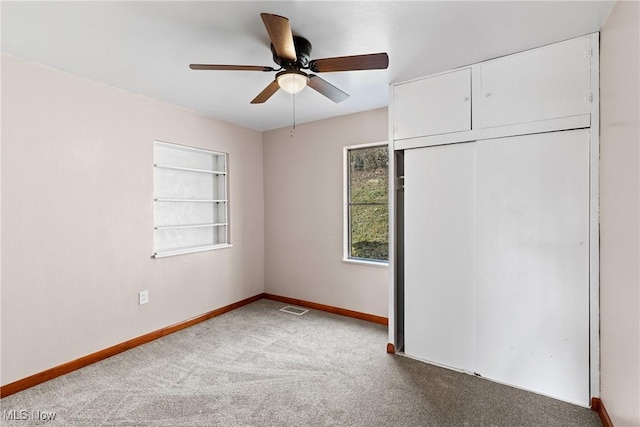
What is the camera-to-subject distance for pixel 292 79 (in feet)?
6.59

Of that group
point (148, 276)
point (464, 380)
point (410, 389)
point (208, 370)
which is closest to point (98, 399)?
point (208, 370)

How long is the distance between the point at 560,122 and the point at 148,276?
144 inches

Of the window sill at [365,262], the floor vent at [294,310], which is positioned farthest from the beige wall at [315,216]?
the floor vent at [294,310]

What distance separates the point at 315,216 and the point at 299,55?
2259mm

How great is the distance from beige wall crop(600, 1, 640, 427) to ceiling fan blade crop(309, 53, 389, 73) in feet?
3.81

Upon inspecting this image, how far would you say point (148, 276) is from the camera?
3.16m

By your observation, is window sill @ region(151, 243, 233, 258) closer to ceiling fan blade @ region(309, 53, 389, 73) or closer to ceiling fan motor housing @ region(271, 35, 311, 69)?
ceiling fan motor housing @ region(271, 35, 311, 69)

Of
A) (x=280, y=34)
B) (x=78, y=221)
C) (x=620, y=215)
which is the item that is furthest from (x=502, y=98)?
(x=78, y=221)

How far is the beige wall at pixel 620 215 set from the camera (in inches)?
59.5

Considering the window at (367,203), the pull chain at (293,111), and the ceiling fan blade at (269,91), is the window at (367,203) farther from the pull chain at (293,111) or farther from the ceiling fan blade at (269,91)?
the ceiling fan blade at (269,91)

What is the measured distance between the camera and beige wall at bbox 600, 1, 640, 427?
1.51 meters

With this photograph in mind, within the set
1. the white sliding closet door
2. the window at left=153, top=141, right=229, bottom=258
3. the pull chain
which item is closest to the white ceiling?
the pull chain

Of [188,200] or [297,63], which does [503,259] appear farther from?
[188,200]

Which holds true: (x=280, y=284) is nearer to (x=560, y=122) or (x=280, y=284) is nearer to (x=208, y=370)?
(x=208, y=370)
